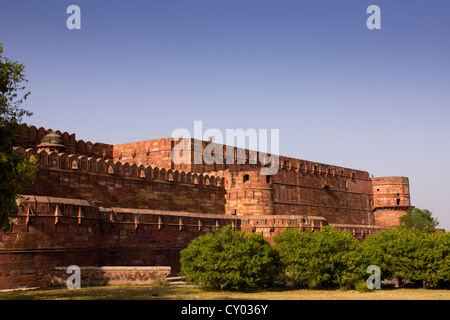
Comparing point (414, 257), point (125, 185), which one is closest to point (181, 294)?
point (414, 257)

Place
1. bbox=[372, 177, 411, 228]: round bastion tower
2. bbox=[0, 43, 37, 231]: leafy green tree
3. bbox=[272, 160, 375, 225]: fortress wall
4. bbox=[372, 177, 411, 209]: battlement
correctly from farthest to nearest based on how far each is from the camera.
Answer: bbox=[372, 177, 411, 209]: battlement < bbox=[372, 177, 411, 228]: round bastion tower < bbox=[272, 160, 375, 225]: fortress wall < bbox=[0, 43, 37, 231]: leafy green tree

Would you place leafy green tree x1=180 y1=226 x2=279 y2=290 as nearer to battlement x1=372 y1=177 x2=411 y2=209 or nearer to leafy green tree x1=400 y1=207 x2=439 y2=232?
leafy green tree x1=400 y1=207 x2=439 y2=232

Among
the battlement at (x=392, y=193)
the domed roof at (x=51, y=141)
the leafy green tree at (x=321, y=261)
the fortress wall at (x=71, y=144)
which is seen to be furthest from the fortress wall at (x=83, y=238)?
the battlement at (x=392, y=193)

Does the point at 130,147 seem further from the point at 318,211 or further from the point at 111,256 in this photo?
the point at 318,211

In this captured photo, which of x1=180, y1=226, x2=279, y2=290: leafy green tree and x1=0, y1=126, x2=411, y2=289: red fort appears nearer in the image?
x1=180, y1=226, x2=279, y2=290: leafy green tree

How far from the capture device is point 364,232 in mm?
41531

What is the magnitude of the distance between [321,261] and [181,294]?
19.4 ft

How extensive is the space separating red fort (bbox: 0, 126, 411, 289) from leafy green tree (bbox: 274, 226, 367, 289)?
5.28 metres

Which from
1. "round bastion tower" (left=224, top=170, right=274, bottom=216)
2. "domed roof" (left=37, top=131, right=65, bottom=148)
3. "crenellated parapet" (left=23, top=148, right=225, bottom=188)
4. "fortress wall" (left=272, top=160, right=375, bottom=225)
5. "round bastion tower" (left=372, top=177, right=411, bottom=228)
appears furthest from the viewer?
"round bastion tower" (left=372, top=177, right=411, bottom=228)

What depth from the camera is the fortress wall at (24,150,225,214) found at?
81.5 ft

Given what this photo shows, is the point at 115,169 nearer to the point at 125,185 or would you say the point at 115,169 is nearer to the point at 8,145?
the point at 125,185

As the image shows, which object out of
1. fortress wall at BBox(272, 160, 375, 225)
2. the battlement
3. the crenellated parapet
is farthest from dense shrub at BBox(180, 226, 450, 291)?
the battlement
